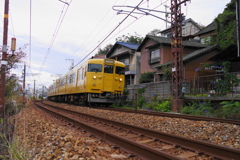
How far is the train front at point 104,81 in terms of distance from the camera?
13.3m

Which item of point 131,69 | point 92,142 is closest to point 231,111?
point 92,142

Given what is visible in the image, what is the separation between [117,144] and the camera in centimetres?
446

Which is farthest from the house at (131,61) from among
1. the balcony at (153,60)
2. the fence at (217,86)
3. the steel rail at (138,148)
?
the steel rail at (138,148)

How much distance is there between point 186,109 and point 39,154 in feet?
26.5

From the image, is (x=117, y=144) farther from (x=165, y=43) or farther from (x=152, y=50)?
(x=152, y=50)

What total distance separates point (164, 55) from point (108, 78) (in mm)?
10699

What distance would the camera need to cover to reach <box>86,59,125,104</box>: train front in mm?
13312

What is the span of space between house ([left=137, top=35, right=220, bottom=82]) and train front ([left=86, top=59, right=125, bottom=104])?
6.90 m

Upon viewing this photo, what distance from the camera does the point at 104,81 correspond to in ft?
45.1

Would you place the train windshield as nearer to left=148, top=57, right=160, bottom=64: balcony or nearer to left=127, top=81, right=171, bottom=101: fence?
left=127, top=81, right=171, bottom=101: fence

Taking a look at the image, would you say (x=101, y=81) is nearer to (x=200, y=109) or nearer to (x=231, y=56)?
(x=200, y=109)

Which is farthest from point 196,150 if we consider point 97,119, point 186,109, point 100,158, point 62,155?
point 186,109

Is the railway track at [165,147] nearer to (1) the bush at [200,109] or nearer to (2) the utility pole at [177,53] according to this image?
(1) the bush at [200,109]

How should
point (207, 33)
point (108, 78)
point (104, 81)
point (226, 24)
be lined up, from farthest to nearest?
point (207, 33) → point (226, 24) → point (108, 78) → point (104, 81)
